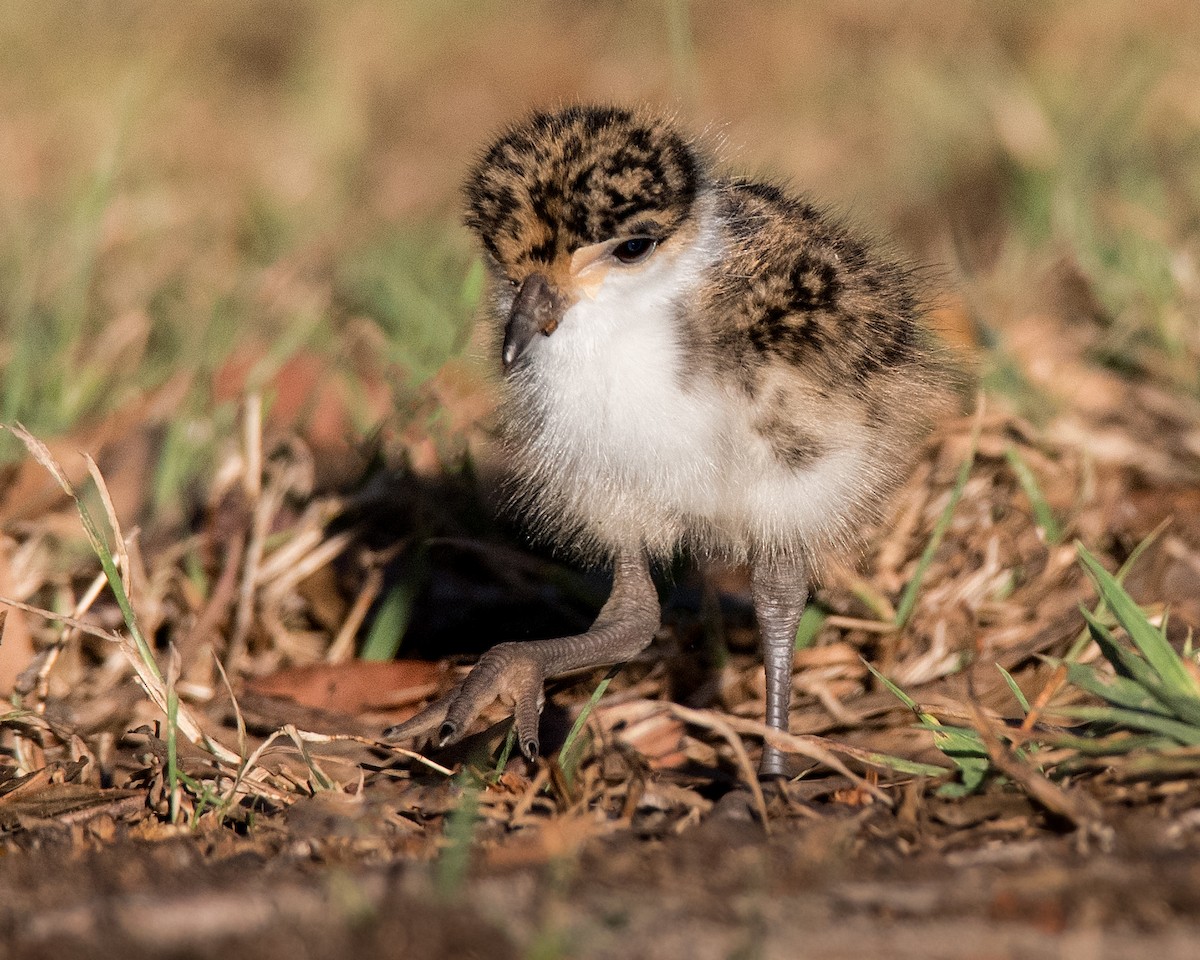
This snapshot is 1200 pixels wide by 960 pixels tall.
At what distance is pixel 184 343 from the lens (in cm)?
535

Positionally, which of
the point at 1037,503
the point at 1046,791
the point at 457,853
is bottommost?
the point at 457,853

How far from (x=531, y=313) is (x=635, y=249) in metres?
0.23

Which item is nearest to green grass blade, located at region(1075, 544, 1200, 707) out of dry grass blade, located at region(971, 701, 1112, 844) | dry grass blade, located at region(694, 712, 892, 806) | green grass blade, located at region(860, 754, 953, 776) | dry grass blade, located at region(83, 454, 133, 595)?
dry grass blade, located at region(971, 701, 1112, 844)

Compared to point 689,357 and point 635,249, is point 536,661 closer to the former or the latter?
point 689,357

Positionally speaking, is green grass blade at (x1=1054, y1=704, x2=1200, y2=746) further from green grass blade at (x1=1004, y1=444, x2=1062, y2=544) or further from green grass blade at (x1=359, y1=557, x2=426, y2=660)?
green grass blade at (x1=359, y1=557, x2=426, y2=660)

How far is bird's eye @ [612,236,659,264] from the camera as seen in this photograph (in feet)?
9.20

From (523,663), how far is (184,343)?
2891 millimetres

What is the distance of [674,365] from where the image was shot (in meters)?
2.76

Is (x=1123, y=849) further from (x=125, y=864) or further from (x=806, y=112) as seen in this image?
(x=806, y=112)

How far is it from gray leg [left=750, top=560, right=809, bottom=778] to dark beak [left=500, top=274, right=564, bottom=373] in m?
0.71

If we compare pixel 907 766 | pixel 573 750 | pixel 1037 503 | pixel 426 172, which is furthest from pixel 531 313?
pixel 426 172

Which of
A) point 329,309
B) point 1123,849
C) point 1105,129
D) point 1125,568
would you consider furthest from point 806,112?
point 1123,849

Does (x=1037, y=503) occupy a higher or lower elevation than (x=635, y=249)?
lower

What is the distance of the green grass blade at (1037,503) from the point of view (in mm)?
3655
